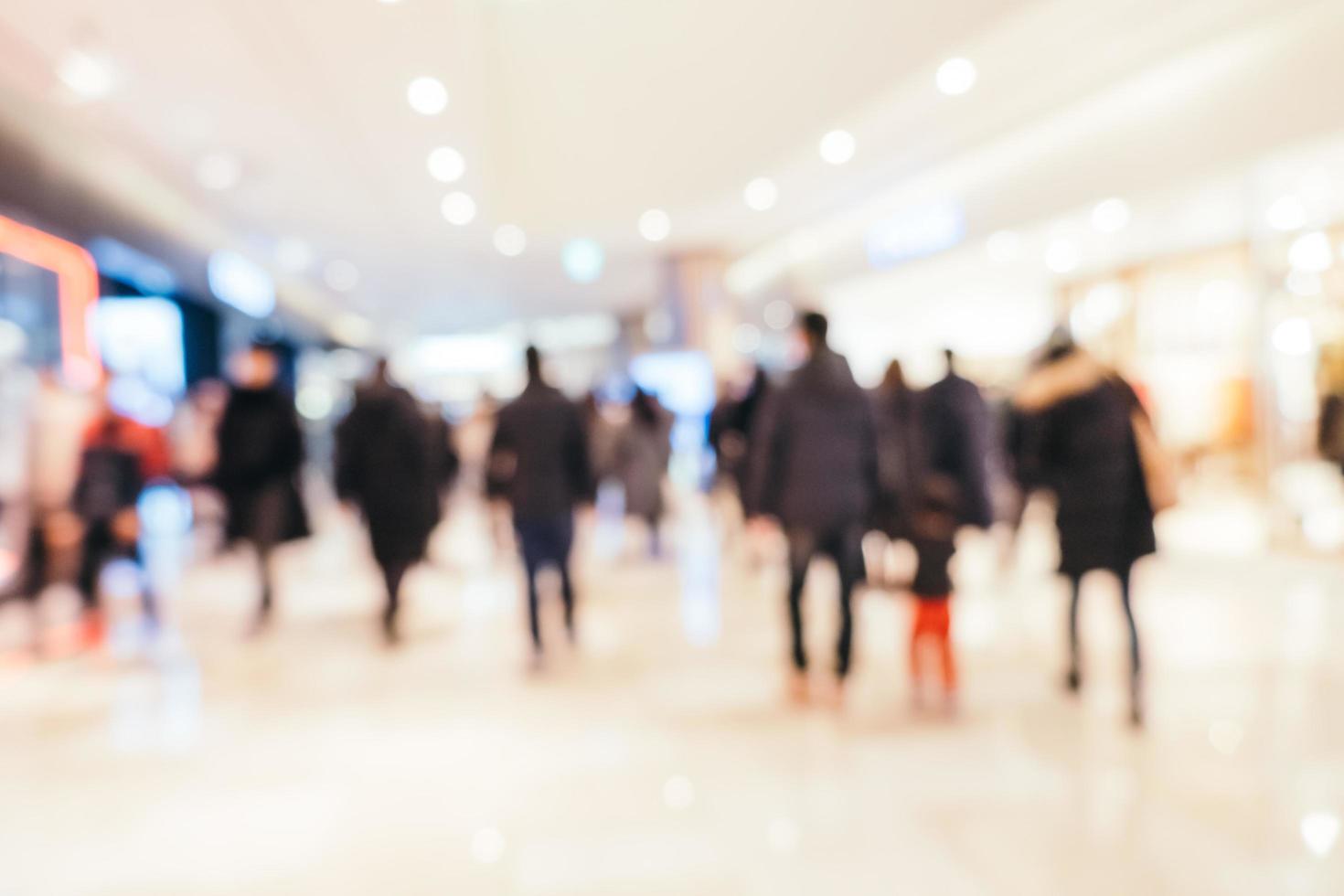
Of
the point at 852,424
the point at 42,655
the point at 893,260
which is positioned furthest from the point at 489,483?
the point at 893,260

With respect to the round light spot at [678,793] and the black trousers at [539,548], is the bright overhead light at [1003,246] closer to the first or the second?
the black trousers at [539,548]

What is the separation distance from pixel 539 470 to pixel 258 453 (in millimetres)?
1961

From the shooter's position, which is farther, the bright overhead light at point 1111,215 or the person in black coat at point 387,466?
the bright overhead light at point 1111,215

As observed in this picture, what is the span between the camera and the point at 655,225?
37.8 feet

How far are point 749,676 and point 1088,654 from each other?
5.49 ft

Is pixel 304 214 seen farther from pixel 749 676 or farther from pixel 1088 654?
pixel 1088 654

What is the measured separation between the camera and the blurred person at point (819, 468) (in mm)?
3691

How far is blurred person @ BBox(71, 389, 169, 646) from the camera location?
511 centimetres

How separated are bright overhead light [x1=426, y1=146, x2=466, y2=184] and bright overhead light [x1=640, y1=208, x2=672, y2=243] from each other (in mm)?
2548

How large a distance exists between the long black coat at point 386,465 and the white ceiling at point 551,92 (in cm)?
221

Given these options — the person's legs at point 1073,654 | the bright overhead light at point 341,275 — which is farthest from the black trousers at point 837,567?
the bright overhead light at point 341,275

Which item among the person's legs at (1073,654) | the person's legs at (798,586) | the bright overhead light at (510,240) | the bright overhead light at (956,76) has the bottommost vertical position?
the person's legs at (1073,654)

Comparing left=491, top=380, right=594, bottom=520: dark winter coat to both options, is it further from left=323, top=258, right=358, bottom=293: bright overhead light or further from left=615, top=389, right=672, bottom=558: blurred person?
left=323, top=258, right=358, bottom=293: bright overhead light

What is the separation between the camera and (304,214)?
10.4 m
